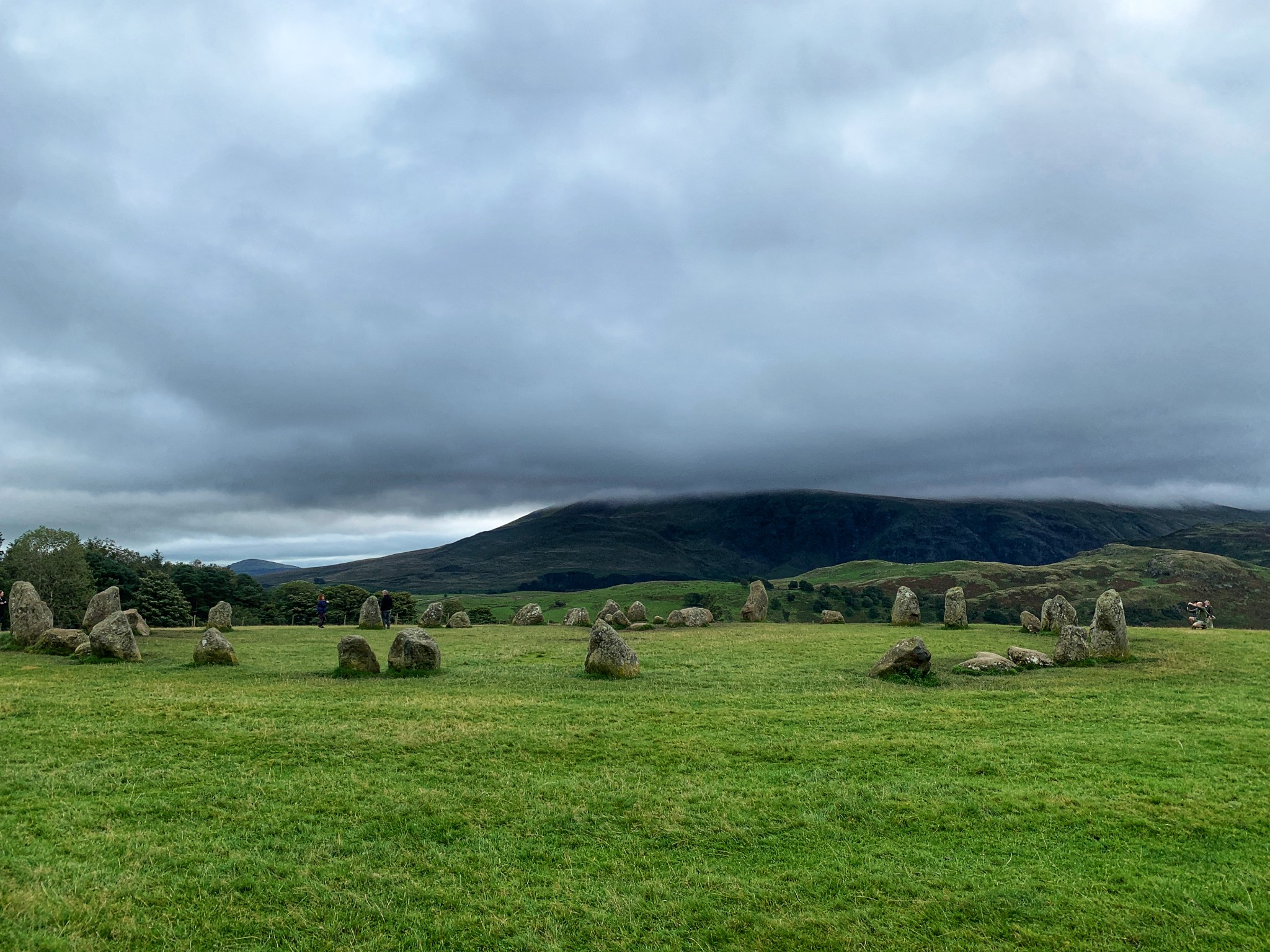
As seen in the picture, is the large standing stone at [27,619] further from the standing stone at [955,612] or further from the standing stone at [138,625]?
the standing stone at [955,612]

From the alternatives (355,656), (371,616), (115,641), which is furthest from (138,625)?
(355,656)

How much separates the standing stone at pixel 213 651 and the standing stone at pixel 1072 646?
2934 cm

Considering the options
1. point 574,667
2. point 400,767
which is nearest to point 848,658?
point 574,667

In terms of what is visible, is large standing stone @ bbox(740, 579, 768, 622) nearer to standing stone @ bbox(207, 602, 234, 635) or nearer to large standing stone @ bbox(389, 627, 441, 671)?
large standing stone @ bbox(389, 627, 441, 671)

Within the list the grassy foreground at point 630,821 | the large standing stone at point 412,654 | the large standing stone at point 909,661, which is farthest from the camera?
the large standing stone at point 412,654

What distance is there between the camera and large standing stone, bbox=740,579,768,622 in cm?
4725

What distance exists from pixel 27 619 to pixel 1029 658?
38.8 metres

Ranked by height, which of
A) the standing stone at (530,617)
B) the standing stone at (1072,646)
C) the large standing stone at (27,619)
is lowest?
the standing stone at (530,617)

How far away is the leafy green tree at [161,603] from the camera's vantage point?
6588cm

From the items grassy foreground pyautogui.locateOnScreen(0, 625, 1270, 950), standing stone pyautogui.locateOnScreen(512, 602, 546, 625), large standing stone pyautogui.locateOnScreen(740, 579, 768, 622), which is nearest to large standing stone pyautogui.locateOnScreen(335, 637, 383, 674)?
grassy foreground pyautogui.locateOnScreen(0, 625, 1270, 950)

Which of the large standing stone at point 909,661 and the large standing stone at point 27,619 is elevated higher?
the large standing stone at point 27,619

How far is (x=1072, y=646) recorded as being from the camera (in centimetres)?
2456

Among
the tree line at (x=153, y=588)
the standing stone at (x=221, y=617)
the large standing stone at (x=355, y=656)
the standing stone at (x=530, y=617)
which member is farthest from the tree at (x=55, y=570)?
the large standing stone at (x=355, y=656)

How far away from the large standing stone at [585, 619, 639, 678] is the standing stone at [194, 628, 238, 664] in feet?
43.3
